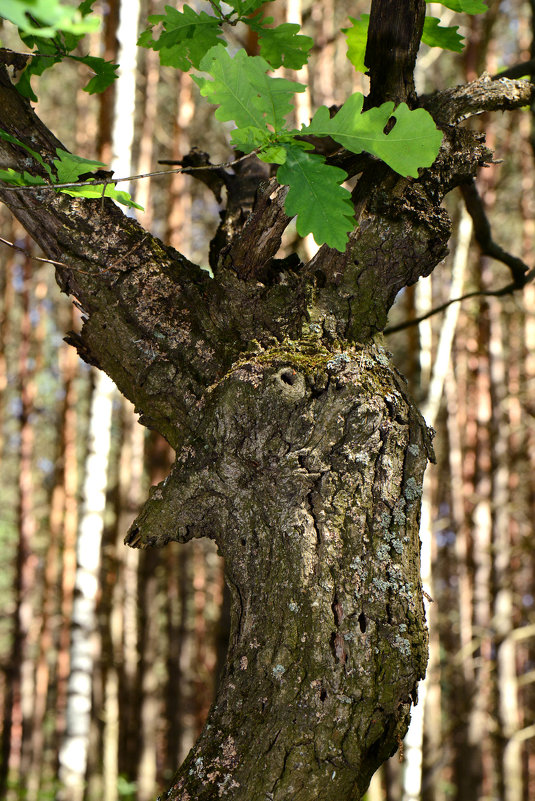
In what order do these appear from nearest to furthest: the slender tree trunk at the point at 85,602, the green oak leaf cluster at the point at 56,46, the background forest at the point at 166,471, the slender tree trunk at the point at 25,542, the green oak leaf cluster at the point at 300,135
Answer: the green oak leaf cluster at the point at 56,46
the green oak leaf cluster at the point at 300,135
the slender tree trunk at the point at 85,602
the background forest at the point at 166,471
the slender tree trunk at the point at 25,542

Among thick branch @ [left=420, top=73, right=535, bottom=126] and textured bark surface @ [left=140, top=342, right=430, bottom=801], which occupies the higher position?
thick branch @ [left=420, top=73, right=535, bottom=126]

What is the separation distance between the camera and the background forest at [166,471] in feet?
15.4

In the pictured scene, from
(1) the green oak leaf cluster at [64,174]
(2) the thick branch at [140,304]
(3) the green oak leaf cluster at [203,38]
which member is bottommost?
(2) the thick branch at [140,304]

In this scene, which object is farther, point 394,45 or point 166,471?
point 166,471

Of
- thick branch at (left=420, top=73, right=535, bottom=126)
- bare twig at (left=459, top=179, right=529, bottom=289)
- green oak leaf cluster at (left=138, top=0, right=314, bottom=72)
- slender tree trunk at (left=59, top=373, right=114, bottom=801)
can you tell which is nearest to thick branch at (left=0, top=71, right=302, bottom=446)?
green oak leaf cluster at (left=138, top=0, right=314, bottom=72)

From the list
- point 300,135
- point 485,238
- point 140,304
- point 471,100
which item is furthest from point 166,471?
point 300,135

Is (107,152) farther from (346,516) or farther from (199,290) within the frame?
(346,516)

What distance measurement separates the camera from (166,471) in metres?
7.33

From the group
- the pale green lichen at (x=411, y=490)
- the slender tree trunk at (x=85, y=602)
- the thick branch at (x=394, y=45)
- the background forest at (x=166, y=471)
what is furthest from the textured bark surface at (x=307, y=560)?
the slender tree trunk at (x=85, y=602)

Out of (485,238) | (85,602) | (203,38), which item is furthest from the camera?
(85,602)

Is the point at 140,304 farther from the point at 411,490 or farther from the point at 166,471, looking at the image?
the point at 166,471

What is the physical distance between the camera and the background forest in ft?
15.4

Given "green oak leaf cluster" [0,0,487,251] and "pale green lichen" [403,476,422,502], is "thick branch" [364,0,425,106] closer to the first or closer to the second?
"green oak leaf cluster" [0,0,487,251]

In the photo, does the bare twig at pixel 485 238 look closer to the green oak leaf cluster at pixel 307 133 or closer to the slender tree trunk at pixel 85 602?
the green oak leaf cluster at pixel 307 133
